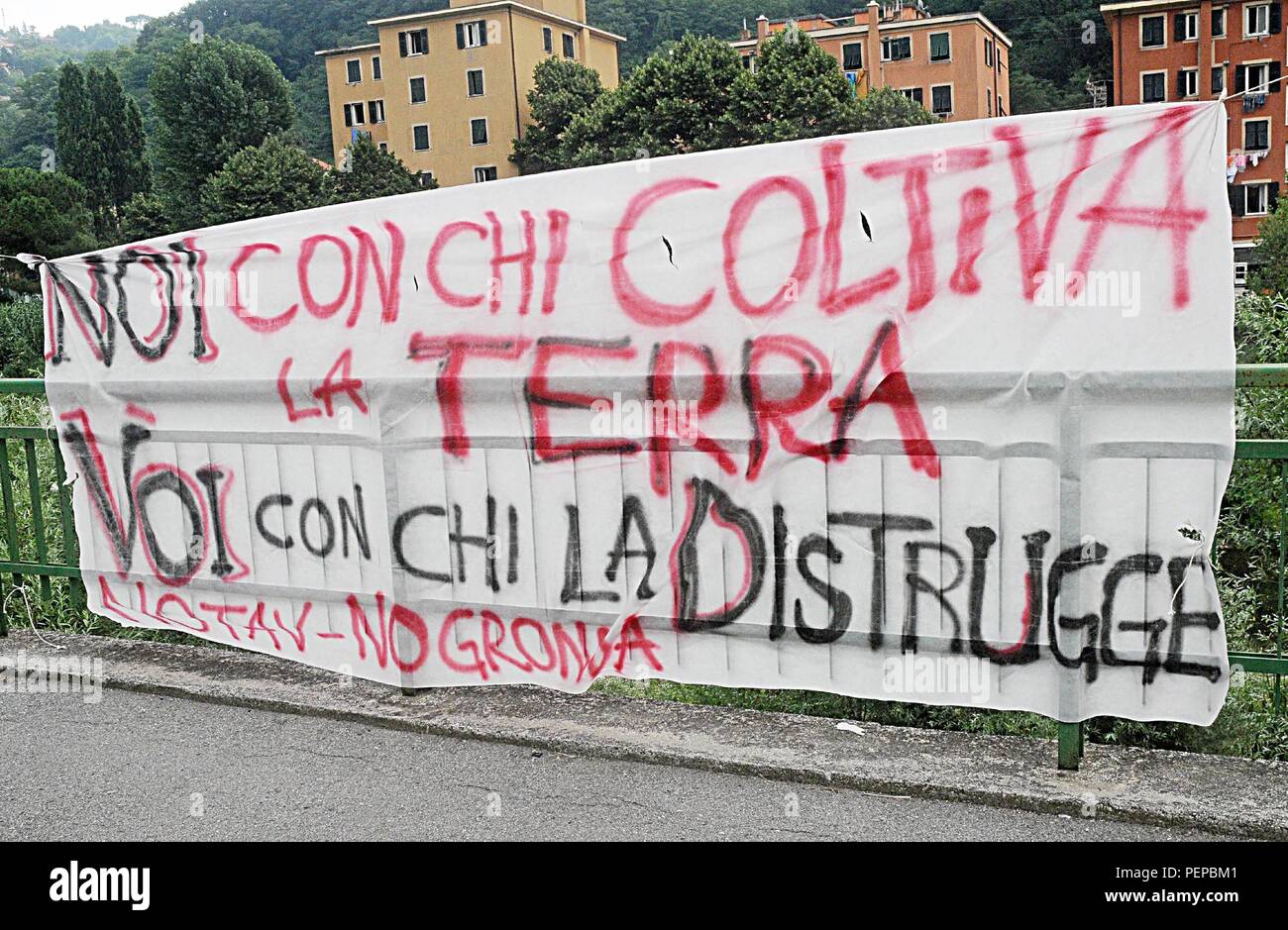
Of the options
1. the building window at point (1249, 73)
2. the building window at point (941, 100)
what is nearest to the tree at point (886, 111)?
the building window at point (941, 100)

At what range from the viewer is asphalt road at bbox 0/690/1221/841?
3283 millimetres

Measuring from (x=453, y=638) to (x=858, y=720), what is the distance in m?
1.35

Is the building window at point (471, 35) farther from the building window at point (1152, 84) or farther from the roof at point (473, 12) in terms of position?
the building window at point (1152, 84)

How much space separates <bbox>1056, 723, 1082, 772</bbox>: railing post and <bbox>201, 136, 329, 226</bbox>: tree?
193 ft

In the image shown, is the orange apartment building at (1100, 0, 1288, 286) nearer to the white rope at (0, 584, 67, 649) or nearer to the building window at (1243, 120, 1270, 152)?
the building window at (1243, 120, 1270, 152)

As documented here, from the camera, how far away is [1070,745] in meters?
3.39

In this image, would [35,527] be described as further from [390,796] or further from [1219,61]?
[1219,61]

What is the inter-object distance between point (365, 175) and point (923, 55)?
103ft

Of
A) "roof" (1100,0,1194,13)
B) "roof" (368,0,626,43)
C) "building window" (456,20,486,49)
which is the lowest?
"roof" (1100,0,1194,13)

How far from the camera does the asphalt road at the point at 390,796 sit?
10.8 ft

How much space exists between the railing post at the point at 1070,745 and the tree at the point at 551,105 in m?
63.9

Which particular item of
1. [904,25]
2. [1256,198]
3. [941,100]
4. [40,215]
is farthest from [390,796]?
[904,25]

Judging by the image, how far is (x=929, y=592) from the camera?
11.4 ft

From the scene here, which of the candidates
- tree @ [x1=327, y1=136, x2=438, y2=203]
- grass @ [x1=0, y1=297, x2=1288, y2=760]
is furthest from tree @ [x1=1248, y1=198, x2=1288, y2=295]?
tree @ [x1=327, y1=136, x2=438, y2=203]
